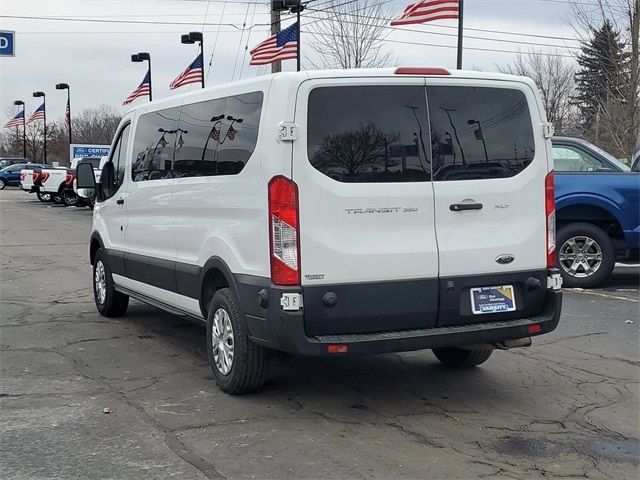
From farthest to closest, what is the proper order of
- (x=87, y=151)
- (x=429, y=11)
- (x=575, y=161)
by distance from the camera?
(x=87, y=151) → (x=429, y=11) → (x=575, y=161)

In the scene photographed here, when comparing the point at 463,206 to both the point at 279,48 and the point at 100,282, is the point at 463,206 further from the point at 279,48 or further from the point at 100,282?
the point at 279,48

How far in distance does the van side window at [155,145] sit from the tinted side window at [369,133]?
2018 mm

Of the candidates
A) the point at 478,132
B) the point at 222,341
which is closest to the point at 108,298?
the point at 222,341

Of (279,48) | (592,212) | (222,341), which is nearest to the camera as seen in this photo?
(222,341)

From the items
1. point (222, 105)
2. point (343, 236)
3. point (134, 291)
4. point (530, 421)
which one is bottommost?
point (530, 421)

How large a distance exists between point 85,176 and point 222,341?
160 inches

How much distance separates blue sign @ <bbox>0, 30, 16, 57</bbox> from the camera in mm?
17094

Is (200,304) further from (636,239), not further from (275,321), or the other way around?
(636,239)

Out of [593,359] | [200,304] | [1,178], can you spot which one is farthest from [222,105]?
[1,178]

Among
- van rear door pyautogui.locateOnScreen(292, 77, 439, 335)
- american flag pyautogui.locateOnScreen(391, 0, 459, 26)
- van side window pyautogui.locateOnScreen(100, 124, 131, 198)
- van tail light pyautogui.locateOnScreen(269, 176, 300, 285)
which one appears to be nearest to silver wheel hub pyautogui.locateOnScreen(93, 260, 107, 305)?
van side window pyautogui.locateOnScreen(100, 124, 131, 198)

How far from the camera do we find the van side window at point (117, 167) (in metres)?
7.95

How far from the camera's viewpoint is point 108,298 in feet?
28.2

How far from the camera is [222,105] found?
5.82 m

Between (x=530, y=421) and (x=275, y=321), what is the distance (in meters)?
1.83
